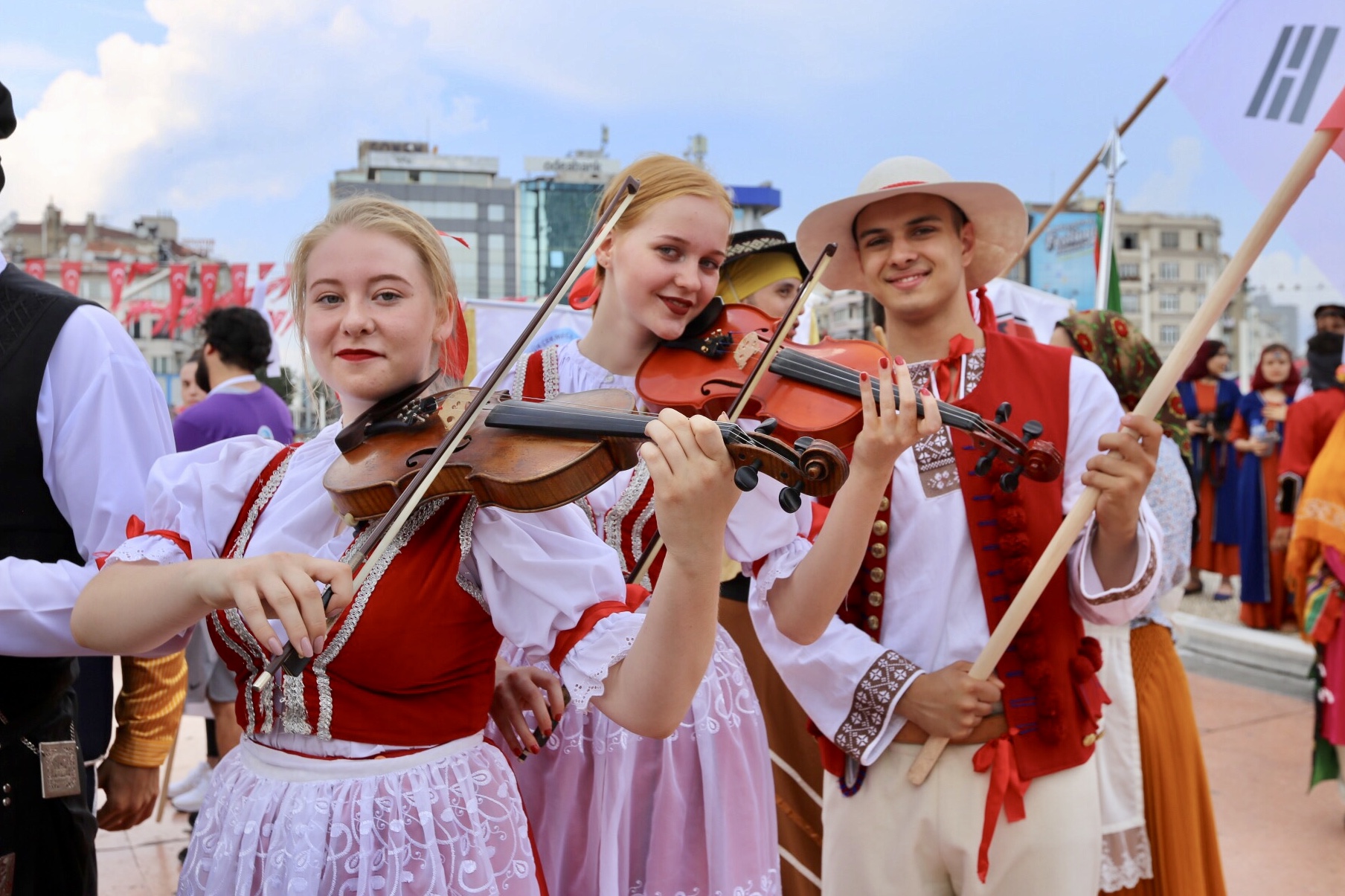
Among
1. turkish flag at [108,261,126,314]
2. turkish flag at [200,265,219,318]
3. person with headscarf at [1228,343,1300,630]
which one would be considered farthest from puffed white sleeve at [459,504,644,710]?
turkish flag at [108,261,126,314]

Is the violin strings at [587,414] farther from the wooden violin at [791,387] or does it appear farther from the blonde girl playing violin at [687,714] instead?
the wooden violin at [791,387]

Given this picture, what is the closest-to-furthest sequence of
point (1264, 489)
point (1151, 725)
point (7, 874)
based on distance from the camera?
point (7, 874), point (1151, 725), point (1264, 489)

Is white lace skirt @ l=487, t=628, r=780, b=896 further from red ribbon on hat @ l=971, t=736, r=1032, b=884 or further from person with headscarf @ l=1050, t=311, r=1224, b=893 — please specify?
person with headscarf @ l=1050, t=311, r=1224, b=893

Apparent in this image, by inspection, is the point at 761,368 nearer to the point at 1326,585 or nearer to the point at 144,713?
the point at 144,713

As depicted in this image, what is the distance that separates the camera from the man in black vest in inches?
65.2

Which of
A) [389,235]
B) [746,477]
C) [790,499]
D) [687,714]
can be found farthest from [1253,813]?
[389,235]

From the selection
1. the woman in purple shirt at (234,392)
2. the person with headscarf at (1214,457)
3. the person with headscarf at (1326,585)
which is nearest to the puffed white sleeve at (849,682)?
the person with headscarf at (1326,585)

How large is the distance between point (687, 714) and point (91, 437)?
1082 mm

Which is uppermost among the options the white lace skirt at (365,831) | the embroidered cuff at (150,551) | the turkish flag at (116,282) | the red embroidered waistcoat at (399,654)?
the turkish flag at (116,282)

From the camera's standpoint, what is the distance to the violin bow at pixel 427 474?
117cm

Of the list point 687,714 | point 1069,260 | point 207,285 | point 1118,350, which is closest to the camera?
point 687,714

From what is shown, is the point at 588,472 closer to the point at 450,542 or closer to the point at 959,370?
the point at 450,542

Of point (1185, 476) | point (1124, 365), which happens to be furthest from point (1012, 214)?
point (1185, 476)

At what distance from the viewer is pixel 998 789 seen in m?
1.78
